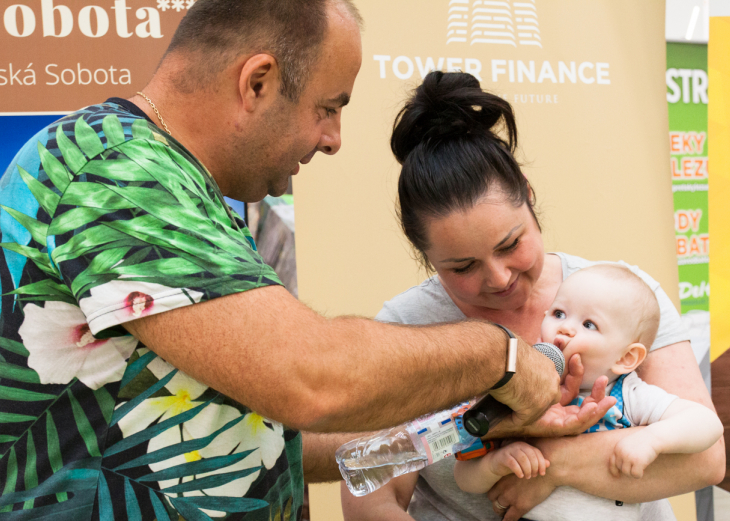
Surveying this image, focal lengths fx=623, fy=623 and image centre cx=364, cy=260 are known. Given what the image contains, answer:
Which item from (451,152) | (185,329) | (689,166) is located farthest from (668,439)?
(689,166)

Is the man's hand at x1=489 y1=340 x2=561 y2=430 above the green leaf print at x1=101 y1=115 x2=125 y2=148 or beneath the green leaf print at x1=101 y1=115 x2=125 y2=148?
beneath

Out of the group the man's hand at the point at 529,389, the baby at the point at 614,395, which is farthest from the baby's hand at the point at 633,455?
the man's hand at the point at 529,389

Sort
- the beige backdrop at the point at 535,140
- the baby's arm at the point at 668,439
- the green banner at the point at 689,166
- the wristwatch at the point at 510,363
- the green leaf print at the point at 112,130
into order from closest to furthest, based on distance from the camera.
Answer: the green leaf print at the point at 112,130, the wristwatch at the point at 510,363, the baby's arm at the point at 668,439, the beige backdrop at the point at 535,140, the green banner at the point at 689,166

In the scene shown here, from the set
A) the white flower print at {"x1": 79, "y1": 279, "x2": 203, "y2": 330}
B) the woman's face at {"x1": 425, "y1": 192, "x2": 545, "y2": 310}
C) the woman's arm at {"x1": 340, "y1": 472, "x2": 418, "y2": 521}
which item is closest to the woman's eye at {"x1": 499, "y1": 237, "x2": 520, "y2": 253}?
the woman's face at {"x1": 425, "y1": 192, "x2": 545, "y2": 310}

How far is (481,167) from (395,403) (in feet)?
3.12

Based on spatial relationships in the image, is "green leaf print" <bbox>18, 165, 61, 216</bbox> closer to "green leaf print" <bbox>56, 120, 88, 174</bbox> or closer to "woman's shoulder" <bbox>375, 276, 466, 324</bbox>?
"green leaf print" <bbox>56, 120, 88, 174</bbox>

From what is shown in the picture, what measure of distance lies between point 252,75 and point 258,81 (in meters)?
0.02

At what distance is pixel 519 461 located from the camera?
149 centimetres

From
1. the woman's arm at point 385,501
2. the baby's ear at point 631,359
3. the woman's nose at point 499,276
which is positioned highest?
the woman's nose at point 499,276

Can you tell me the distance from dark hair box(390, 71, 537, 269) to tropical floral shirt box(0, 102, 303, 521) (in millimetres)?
814

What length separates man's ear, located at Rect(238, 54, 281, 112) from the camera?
1.23m

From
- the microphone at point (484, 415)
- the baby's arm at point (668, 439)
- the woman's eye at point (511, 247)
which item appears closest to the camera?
the microphone at point (484, 415)

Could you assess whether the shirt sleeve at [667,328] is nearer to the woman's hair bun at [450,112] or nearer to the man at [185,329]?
the man at [185,329]

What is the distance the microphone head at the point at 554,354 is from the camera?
1.56 metres
